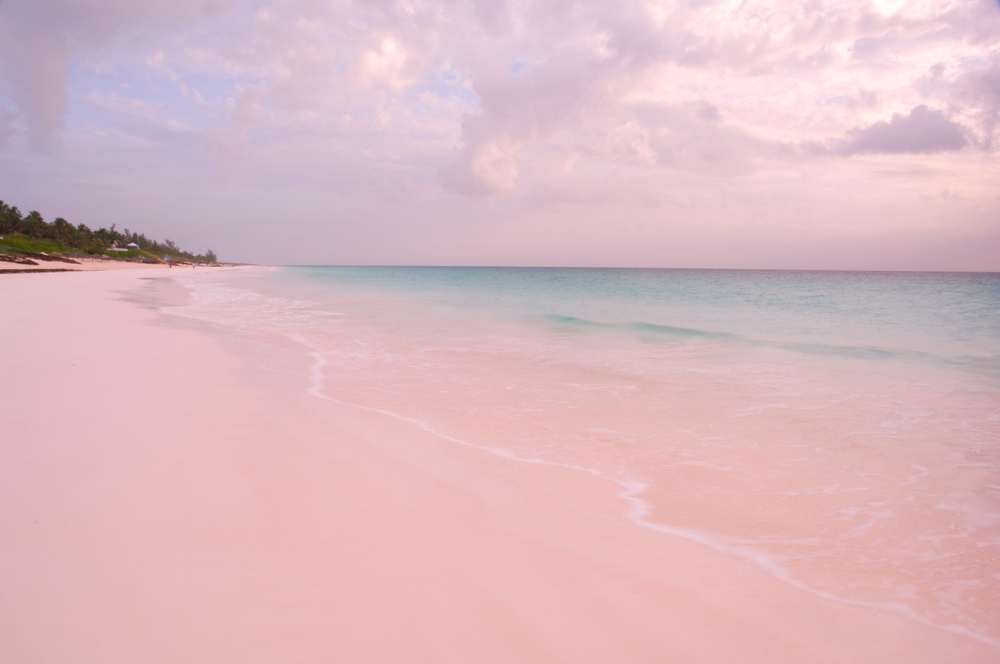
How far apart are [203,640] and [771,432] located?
5412 mm

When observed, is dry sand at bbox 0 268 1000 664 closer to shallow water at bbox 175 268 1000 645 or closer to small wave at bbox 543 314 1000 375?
shallow water at bbox 175 268 1000 645

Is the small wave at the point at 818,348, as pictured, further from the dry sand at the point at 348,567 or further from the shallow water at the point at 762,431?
the dry sand at the point at 348,567

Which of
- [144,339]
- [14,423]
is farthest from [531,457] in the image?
[144,339]

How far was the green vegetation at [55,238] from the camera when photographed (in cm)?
4734

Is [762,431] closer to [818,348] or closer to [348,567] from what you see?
[348,567]

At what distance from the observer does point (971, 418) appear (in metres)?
6.69

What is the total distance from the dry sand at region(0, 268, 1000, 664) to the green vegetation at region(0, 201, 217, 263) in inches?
1987

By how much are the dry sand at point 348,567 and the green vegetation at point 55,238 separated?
50471 mm

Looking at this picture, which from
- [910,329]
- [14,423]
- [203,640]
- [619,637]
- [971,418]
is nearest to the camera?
[203,640]

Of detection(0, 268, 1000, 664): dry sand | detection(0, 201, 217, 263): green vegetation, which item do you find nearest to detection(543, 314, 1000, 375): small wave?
detection(0, 268, 1000, 664): dry sand

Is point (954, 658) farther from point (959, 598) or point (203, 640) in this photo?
point (203, 640)

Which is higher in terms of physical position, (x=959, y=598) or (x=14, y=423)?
(x=14, y=423)

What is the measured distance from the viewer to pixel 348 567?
261 cm

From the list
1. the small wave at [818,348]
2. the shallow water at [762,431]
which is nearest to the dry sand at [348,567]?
the shallow water at [762,431]
